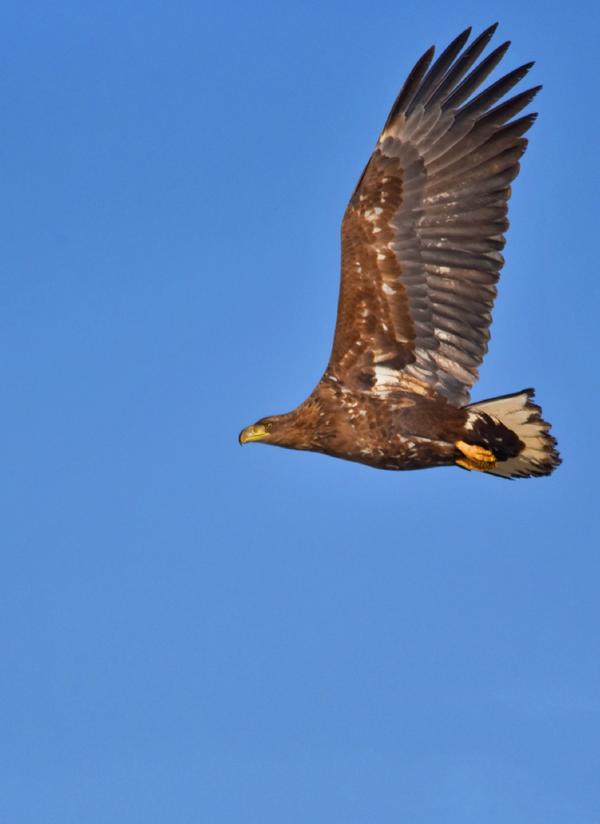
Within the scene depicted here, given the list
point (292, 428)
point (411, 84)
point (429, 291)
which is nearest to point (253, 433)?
point (292, 428)

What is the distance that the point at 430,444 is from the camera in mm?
11000

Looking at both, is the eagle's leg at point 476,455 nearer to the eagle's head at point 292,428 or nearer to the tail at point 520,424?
the tail at point 520,424

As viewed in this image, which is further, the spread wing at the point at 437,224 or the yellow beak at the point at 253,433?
the yellow beak at the point at 253,433

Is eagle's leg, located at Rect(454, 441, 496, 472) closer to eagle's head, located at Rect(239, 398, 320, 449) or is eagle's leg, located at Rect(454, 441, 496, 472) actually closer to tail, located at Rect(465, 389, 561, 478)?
tail, located at Rect(465, 389, 561, 478)

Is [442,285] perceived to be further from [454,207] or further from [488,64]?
[488,64]

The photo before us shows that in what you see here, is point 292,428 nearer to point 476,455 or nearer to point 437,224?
point 476,455

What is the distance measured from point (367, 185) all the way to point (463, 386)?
1.97m

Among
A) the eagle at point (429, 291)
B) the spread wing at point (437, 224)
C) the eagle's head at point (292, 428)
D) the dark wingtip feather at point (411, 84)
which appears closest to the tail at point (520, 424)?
the eagle at point (429, 291)

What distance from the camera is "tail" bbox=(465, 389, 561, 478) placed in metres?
11.0

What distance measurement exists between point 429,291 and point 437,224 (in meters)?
0.61

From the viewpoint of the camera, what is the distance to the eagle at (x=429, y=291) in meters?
11.1

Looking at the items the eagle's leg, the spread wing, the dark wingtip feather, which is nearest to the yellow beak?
the spread wing

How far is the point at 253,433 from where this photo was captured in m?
11.6

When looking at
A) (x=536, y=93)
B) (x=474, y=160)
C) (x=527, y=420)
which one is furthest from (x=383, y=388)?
(x=536, y=93)
